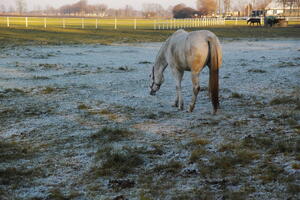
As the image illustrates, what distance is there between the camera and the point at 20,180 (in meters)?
3.98

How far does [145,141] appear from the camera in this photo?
532 cm

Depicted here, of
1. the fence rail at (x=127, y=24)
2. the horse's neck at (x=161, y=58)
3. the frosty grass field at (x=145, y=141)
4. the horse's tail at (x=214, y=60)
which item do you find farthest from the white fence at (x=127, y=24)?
the horse's tail at (x=214, y=60)

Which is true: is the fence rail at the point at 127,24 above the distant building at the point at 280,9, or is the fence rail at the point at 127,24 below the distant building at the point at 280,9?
below

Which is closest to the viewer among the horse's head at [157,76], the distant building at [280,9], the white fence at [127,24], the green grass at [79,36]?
the horse's head at [157,76]

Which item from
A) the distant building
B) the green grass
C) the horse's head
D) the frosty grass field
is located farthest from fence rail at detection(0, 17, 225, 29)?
the distant building

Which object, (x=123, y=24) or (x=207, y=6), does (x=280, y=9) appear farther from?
(x=123, y=24)

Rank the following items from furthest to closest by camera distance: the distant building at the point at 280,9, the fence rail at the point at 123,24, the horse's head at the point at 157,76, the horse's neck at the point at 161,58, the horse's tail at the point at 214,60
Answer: the distant building at the point at 280,9 → the fence rail at the point at 123,24 → the horse's head at the point at 157,76 → the horse's neck at the point at 161,58 → the horse's tail at the point at 214,60

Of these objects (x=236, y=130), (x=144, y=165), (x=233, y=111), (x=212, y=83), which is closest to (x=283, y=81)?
(x=233, y=111)

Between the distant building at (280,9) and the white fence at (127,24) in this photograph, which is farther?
the distant building at (280,9)

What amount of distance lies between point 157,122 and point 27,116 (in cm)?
272

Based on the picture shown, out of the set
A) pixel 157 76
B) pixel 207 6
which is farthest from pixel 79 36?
pixel 207 6

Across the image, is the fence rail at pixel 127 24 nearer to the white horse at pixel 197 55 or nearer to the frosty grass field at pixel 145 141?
the frosty grass field at pixel 145 141

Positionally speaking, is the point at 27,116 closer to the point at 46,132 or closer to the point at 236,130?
the point at 46,132

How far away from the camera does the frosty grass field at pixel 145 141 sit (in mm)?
3734
